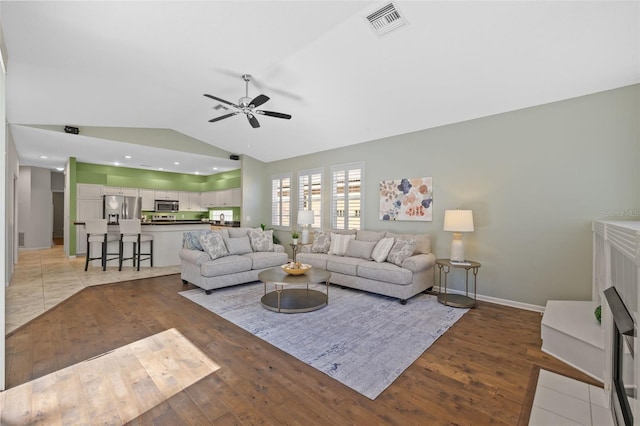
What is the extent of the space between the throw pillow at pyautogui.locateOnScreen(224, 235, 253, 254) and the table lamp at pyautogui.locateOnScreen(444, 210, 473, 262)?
11.6 ft

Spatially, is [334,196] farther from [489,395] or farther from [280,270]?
[489,395]

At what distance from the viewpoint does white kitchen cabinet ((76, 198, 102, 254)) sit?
8023 mm

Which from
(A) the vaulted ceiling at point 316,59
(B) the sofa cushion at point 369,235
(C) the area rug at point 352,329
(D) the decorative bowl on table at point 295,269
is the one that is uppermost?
(A) the vaulted ceiling at point 316,59

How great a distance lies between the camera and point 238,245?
5.33 meters

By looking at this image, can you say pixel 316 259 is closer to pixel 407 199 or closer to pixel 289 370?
pixel 407 199

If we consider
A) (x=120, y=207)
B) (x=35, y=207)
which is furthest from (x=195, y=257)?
(x=35, y=207)

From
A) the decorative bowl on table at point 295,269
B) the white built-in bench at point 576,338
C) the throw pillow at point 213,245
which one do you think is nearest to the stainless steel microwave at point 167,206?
the throw pillow at point 213,245

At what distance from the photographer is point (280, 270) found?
424cm

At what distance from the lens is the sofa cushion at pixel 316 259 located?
5.16 m

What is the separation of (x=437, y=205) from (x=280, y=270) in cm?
280

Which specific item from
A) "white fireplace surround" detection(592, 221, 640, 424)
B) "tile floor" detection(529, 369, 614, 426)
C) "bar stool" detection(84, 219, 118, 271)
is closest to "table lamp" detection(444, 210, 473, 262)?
"white fireplace surround" detection(592, 221, 640, 424)

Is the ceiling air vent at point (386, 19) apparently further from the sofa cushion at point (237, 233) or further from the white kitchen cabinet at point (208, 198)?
the white kitchen cabinet at point (208, 198)

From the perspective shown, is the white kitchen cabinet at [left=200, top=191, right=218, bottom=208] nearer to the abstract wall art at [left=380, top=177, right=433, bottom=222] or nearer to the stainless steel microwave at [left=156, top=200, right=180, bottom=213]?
the stainless steel microwave at [left=156, top=200, right=180, bottom=213]

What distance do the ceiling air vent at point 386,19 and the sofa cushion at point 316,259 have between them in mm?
3549
